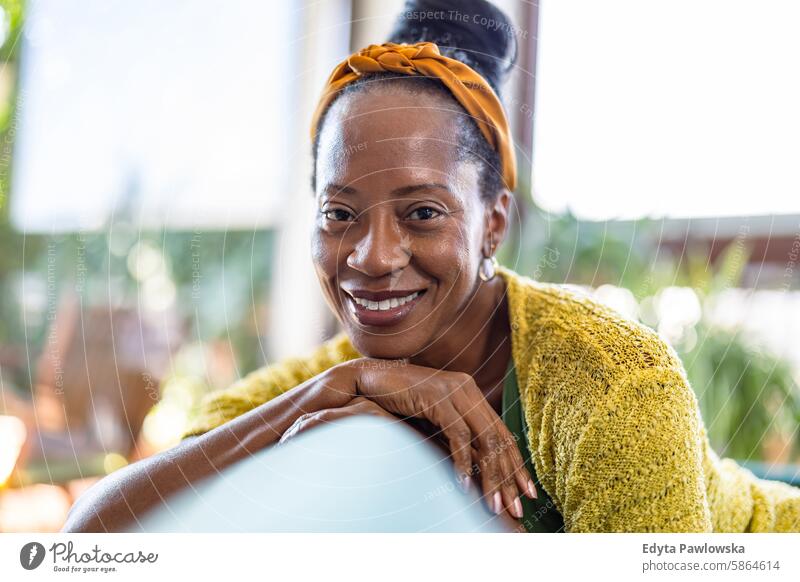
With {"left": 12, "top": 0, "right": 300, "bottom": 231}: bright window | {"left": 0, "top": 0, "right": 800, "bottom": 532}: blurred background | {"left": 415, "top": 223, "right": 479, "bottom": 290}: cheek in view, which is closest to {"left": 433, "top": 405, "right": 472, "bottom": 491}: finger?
{"left": 415, "top": 223, "right": 479, "bottom": 290}: cheek

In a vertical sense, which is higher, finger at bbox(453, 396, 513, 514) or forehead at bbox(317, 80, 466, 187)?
forehead at bbox(317, 80, 466, 187)

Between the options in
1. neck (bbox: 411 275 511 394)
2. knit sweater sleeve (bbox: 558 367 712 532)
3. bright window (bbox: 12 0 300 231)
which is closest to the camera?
knit sweater sleeve (bbox: 558 367 712 532)

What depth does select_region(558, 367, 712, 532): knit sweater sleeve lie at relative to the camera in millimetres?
506

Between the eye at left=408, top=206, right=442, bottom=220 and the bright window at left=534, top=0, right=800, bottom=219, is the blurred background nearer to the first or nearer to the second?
the bright window at left=534, top=0, right=800, bottom=219

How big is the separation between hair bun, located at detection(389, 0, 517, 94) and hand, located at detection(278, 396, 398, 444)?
0.28 meters

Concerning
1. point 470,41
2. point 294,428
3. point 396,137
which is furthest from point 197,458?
point 470,41

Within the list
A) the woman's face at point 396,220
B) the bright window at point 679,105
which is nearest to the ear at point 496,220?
the woman's face at point 396,220

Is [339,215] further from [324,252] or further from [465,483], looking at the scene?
[465,483]

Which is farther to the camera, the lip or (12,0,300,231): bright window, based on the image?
(12,0,300,231): bright window

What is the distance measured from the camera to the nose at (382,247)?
0.54 meters

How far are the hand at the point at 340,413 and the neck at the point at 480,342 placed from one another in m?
0.07

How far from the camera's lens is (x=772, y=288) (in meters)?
0.80

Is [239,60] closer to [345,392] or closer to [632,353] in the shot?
[345,392]

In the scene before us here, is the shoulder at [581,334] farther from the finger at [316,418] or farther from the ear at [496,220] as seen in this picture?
the finger at [316,418]
